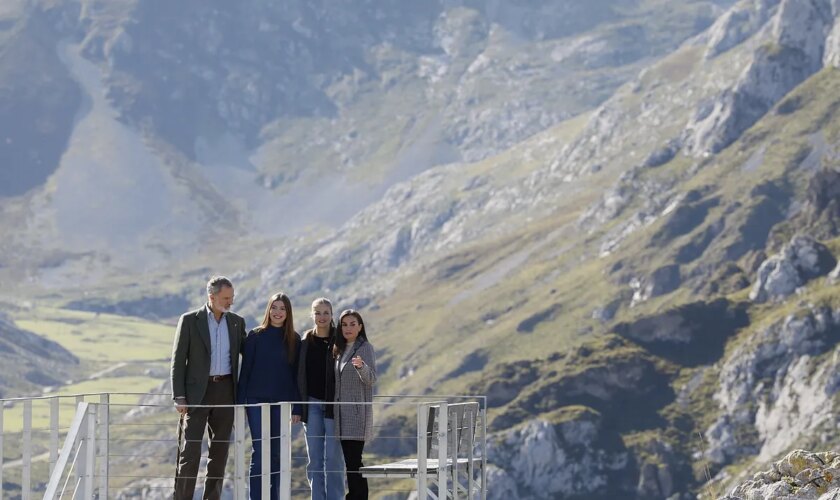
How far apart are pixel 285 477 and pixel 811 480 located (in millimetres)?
7432

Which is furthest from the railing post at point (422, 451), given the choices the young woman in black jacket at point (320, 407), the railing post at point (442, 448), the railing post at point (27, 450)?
Result: the railing post at point (27, 450)

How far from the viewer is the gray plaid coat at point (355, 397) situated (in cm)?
2655

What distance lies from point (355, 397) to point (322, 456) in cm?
116

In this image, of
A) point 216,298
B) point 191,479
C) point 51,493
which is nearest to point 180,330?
point 216,298

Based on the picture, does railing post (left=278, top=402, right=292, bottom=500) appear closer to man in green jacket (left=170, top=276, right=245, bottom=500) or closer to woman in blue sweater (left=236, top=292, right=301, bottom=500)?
man in green jacket (left=170, top=276, right=245, bottom=500)

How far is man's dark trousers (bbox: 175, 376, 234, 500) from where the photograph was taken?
83.3 feet

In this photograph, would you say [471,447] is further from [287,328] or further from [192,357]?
[192,357]

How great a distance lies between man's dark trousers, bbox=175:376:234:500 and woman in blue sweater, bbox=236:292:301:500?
342 mm

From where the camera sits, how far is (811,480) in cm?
2305

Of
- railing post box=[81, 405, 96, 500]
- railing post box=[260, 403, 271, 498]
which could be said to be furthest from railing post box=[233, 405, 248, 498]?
railing post box=[81, 405, 96, 500]

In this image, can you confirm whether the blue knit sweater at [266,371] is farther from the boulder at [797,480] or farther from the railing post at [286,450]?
the boulder at [797,480]

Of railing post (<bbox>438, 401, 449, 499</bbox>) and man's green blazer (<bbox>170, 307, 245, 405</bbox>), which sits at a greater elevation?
man's green blazer (<bbox>170, 307, 245, 405</bbox>)

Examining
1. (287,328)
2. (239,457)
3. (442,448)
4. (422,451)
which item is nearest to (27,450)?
(239,457)

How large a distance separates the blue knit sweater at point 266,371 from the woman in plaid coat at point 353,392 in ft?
2.62
